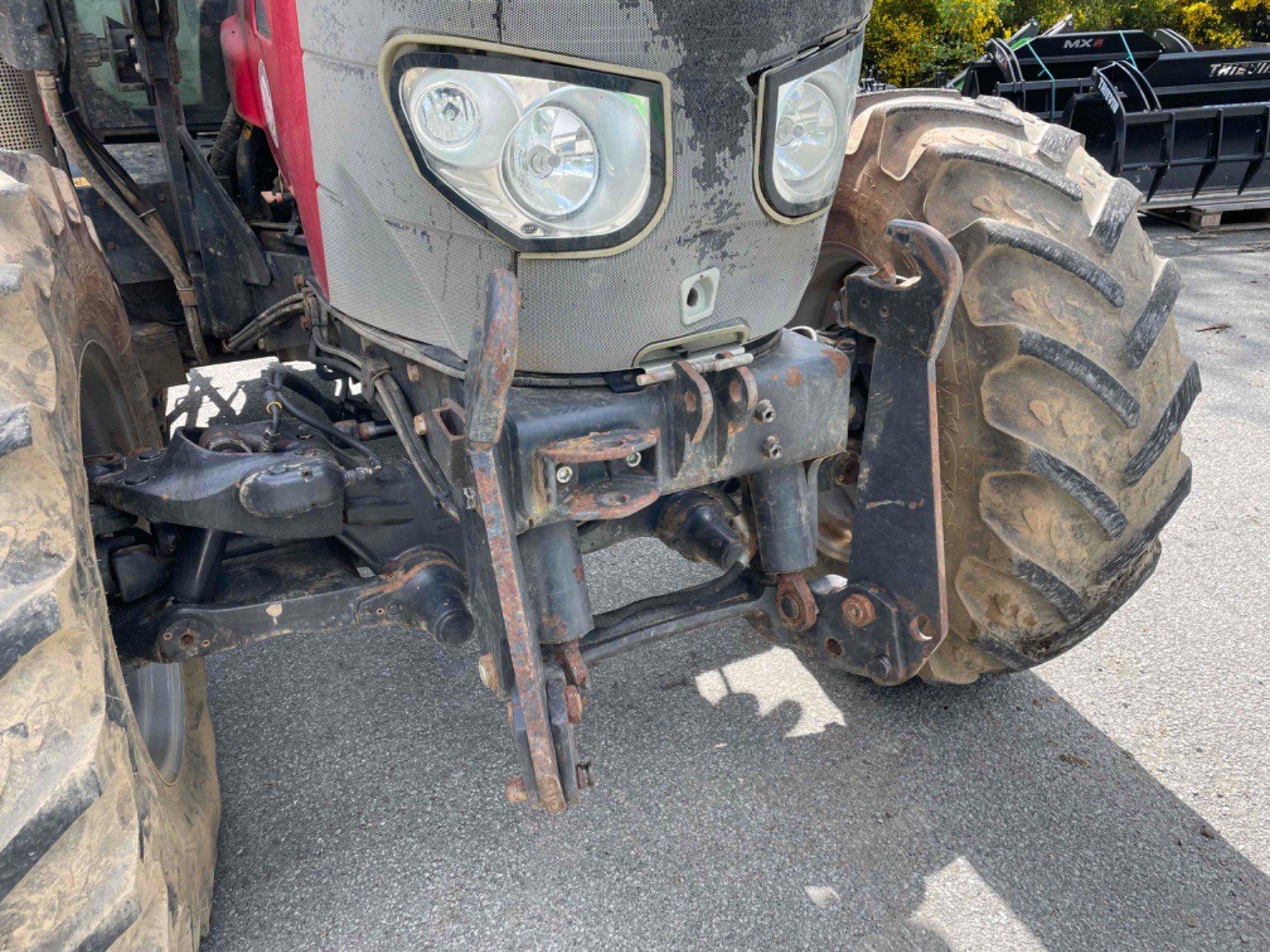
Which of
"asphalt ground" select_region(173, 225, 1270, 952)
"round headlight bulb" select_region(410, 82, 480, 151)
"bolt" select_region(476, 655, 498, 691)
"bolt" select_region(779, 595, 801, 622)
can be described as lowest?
"asphalt ground" select_region(173, 225, 1270, 952)

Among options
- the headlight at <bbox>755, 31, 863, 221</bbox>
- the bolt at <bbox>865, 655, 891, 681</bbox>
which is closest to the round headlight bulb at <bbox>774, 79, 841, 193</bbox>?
the headlight at <bbox>755, 31, 863, 221</bbox>

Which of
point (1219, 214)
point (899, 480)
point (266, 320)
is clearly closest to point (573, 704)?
point (899, 480)

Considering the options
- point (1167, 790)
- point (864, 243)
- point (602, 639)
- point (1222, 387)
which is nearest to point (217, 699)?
point (602, 639)

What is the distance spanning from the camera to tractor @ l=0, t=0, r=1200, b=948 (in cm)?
129

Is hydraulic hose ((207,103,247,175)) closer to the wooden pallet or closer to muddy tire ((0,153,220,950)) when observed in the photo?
muddy tire ((0,153,220,950))

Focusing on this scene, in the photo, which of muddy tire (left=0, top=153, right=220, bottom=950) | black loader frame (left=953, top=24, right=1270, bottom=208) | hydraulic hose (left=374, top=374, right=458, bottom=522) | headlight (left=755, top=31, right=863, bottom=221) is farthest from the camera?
black loader frame (left=953, top=24, right=1270, bottom=208)

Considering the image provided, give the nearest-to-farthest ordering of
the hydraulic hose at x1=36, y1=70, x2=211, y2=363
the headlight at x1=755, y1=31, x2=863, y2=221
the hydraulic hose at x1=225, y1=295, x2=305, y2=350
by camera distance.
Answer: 1. the headlight at x1=755, y1=31, x2=863, y2=221
2. the hydraulic hose at x1=36, y1=70, x2=211, y2=363
3. the hydraulic hose at x1=225, y1=295, x2=305, y2=350

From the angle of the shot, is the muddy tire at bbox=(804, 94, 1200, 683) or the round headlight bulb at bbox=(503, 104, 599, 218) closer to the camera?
the round headlight bulb at bbox=(503, 104, 599, 218)

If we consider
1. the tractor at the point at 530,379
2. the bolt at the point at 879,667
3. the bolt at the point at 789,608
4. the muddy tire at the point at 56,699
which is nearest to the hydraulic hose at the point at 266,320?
the tractor at the point at 530,379

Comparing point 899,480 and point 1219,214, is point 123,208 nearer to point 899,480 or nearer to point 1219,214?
point 899,480

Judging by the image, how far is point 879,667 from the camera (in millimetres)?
1802

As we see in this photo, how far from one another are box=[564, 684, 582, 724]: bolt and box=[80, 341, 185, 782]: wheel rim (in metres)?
0.85

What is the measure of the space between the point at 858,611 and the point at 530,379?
720 mm

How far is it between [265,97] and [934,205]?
4.21 ft
